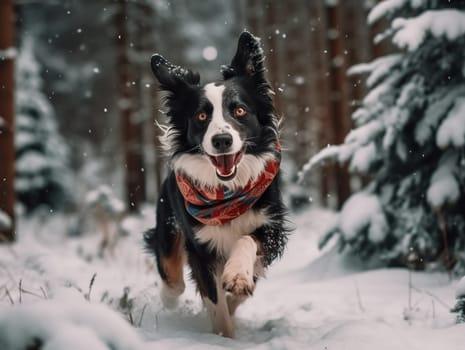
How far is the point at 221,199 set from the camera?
4.21 metres

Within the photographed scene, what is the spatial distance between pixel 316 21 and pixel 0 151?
46.6 ft

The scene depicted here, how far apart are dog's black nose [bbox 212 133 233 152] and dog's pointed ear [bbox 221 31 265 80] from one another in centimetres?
95

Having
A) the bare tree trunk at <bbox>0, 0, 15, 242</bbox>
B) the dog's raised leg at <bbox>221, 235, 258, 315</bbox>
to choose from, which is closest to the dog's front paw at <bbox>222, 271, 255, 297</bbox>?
the dog's raised leg at <bbox>221, 235, 258, 315</bbox>

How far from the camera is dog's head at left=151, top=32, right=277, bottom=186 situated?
3990mm

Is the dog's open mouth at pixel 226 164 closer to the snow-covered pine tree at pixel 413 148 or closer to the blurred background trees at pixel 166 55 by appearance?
the snow-covered pine tree at pixel 413 148

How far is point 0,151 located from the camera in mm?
9109

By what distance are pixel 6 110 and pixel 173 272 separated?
5470 mm

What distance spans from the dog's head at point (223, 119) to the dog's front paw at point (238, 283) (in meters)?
0.78

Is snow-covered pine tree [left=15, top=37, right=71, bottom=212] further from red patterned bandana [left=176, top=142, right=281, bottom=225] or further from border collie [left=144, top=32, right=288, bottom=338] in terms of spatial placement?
red patterned bandana [left=176, top=142, right=281, bottom=225]

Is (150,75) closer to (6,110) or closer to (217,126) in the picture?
(6,110)

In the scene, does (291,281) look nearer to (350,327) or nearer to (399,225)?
(399,225)

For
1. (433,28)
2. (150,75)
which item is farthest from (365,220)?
(150,75)

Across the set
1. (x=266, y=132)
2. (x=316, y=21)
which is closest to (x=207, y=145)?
(x=266, y=132)

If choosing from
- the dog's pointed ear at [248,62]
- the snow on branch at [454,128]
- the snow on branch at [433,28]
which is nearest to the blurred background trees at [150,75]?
the snow on branch at [454,128]
